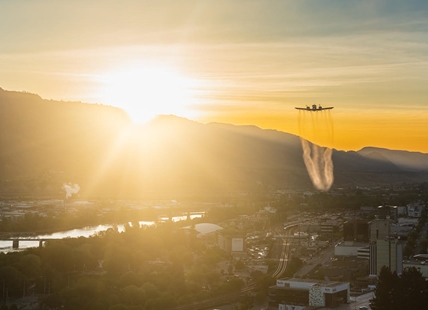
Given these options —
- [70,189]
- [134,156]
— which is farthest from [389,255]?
[134,156]

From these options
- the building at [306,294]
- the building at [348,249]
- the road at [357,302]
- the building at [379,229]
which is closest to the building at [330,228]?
the building at [379,229]

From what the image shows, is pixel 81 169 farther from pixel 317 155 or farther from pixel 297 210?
pixel 297 210

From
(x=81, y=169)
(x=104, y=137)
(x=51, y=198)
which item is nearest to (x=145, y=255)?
(x=51, y=198)

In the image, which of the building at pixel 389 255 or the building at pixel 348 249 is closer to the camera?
the building at pixel 389 255

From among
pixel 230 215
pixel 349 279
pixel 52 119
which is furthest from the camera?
pixel 52 119

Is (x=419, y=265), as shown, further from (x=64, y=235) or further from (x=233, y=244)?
(x=64, y=235)

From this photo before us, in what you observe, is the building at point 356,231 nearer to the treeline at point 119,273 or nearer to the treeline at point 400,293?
the treeline at point 119,273

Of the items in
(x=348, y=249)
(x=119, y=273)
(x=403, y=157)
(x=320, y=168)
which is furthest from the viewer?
(x=403, y=157)
